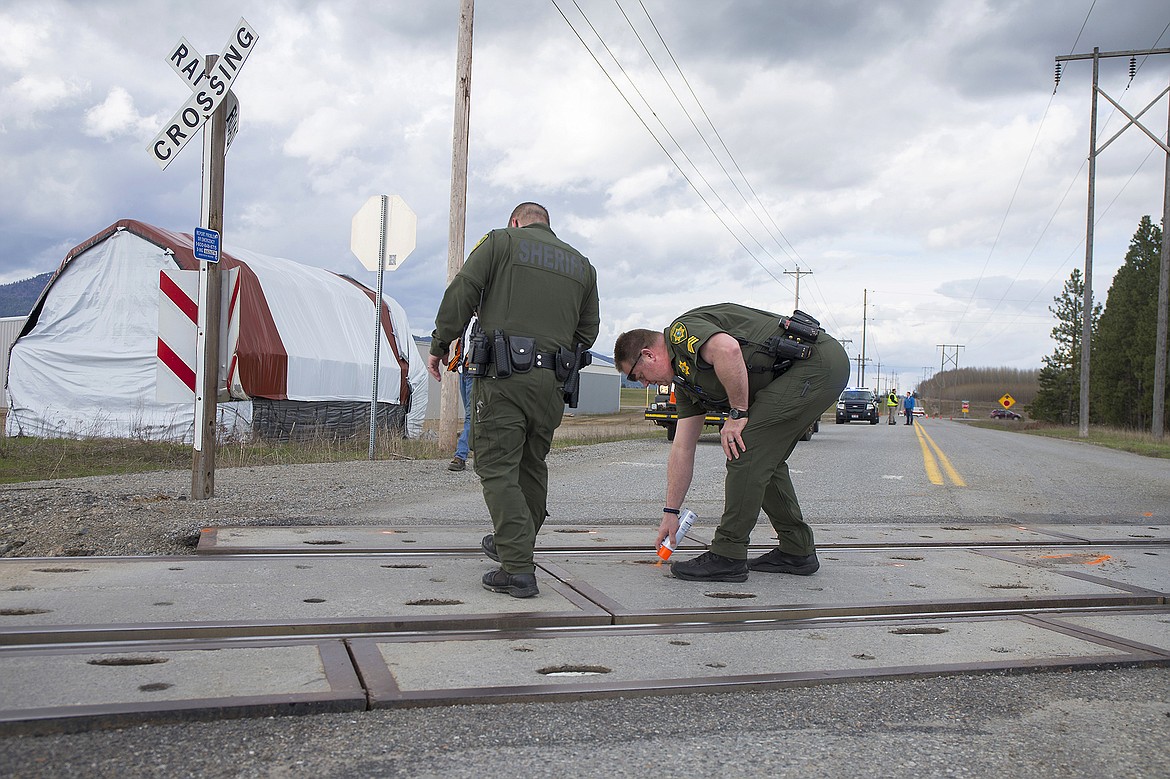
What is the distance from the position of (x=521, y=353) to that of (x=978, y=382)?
16078cm

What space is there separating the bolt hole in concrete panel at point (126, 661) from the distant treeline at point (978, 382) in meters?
147

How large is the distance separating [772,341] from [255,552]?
2.76 m

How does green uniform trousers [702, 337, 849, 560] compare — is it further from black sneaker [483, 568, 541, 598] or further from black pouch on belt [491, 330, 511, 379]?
black pouch on belt [491, 330, 511, 379]

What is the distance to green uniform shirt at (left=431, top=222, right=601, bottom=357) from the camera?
4031 millimetres

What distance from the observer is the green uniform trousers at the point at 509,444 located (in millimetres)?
3932

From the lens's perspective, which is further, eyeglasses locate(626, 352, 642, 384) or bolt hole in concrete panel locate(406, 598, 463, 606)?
eyeglasses locate(626, 352, 642, 384)

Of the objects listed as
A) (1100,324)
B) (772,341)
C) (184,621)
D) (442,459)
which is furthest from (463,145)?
(1100,324)

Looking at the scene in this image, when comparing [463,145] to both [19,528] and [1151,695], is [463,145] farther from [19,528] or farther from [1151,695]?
[1151,695]

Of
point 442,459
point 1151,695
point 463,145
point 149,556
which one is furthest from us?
point 463,145

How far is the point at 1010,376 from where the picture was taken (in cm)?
14575

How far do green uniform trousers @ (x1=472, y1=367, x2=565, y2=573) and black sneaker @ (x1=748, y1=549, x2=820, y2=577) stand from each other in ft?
4.55

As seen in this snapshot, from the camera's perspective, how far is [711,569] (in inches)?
174

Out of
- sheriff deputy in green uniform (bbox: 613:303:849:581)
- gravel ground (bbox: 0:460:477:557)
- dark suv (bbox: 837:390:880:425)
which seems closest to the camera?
sheriff deputy in green uniform (bbox: 613:303:849:581)

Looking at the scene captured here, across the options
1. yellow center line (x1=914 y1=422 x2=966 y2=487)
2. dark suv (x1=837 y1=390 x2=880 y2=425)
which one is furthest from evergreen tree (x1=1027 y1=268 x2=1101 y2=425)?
yellow center line (x1=914 y1=422 x2=966 y2=487)
